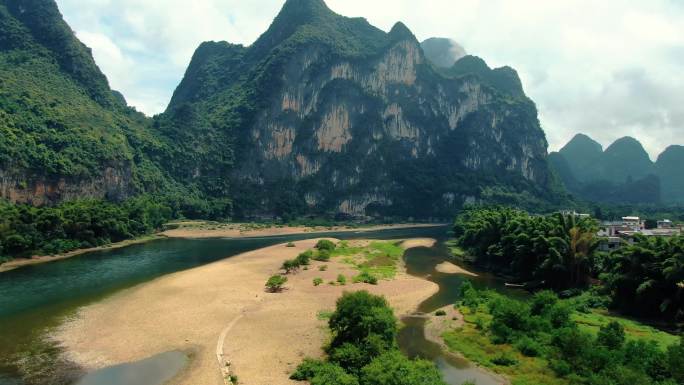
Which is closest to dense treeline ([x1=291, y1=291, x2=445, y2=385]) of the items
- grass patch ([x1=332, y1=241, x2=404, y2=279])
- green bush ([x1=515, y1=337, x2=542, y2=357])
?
green bush ([x1=515, y1=337, x2=542, y2=357])

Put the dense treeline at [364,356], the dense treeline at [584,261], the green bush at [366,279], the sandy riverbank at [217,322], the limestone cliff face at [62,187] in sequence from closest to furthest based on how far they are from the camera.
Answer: the dense treeline at [364,356] → the sandy riverbank at [217,322] → the dense treeline at [584,261] → the green bush at [366,279] → the limestone cliff face at [62,187]

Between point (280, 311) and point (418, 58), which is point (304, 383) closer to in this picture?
point (280, 311)

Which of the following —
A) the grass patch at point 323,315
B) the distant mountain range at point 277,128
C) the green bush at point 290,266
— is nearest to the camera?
the grass patch at point 323,315

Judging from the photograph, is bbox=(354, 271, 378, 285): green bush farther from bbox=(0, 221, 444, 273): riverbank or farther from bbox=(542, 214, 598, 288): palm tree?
bbox=(0, 221, 444, 273): riverbank

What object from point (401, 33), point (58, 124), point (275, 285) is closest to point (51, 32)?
point (58, 124)

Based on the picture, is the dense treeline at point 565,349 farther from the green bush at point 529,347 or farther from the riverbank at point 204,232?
the riverbank at point 204,232

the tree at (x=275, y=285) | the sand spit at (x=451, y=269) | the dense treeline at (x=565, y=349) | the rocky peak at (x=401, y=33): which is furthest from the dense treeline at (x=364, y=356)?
the rocky peak at (x=401, y=33)

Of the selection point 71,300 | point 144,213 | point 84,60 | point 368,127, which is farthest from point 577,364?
point 368,127

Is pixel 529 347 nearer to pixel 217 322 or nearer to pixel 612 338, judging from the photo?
pixel 612 338
